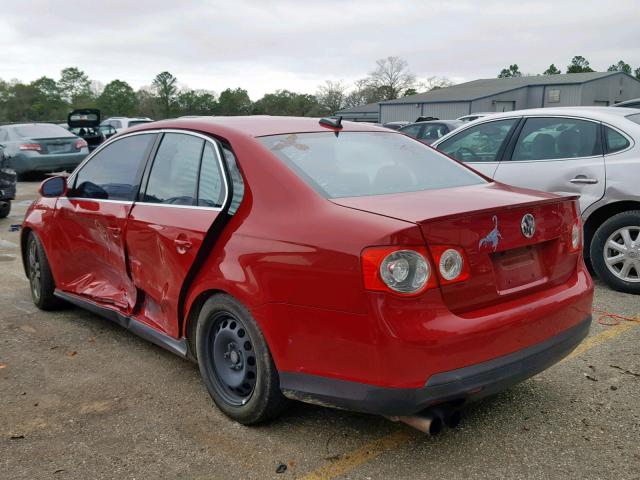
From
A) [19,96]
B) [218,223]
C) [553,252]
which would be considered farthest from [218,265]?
[19,96]

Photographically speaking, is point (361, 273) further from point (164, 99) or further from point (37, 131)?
point (164, 99)

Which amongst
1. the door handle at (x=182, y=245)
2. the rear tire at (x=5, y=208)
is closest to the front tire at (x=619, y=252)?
the door handle at (x=182, y=245)

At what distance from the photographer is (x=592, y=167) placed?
5293 millimetres

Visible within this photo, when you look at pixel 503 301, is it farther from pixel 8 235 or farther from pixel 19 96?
pixel 19 96

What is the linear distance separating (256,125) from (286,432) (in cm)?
165

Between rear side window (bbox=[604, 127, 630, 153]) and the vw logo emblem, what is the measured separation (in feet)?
9.79

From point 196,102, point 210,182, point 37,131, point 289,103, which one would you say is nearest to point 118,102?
point 196,102

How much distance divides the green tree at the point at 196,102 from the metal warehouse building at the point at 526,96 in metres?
25.6

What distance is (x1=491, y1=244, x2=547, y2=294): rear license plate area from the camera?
2637mm

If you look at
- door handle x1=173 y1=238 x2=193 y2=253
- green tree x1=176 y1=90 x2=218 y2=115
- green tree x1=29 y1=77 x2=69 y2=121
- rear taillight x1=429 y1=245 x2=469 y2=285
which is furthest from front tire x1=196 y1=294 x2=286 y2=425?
Result: green tree x1=29 y1=77 x2=69 y2=121

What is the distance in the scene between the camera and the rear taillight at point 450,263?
2414 mm

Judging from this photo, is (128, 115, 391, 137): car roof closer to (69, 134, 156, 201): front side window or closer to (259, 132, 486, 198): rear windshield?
(259, 132, 486, 198): rear windshield

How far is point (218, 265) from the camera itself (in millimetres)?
2971

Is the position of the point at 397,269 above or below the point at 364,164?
below
